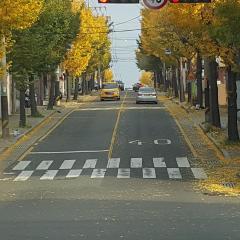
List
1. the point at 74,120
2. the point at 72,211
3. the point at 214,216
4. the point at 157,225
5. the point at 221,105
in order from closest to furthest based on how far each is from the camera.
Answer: the point at 157,225 < the point at 214,216 < the point at 72,211 < the point at 74,120 < the point at 221,105

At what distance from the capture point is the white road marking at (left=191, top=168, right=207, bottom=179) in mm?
16062

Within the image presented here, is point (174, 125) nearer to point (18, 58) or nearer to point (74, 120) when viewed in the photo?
point (74, 120)

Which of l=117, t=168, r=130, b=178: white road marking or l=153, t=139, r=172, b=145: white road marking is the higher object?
l=153, t=139, r=172, b=145: white road marking

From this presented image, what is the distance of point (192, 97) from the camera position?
46844 millimetres

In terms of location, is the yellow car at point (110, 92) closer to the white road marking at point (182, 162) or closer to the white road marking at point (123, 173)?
the white road marking at point (182, 162)

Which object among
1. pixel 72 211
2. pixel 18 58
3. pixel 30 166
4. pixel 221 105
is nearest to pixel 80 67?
pixel 221 105

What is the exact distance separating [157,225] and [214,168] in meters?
8.19

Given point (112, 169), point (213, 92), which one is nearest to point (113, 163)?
point (112, 169)

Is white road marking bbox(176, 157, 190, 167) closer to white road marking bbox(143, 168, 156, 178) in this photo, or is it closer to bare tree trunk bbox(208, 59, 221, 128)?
white road marking bbox(143, 168, 156, 178)

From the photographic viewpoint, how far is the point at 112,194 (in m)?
13.4

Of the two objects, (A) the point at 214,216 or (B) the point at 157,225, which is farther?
(A) the point at 214,216

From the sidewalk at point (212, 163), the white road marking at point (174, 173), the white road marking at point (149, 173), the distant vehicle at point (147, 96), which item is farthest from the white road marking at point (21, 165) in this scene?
the distant vehicle at point (147, 96)

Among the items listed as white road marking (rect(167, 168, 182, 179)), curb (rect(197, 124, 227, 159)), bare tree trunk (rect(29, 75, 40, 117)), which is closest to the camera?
white road marking (rect(167, 168, 182, 179))

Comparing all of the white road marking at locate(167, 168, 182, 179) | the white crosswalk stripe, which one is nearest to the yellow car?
the white crosswalk stripe
